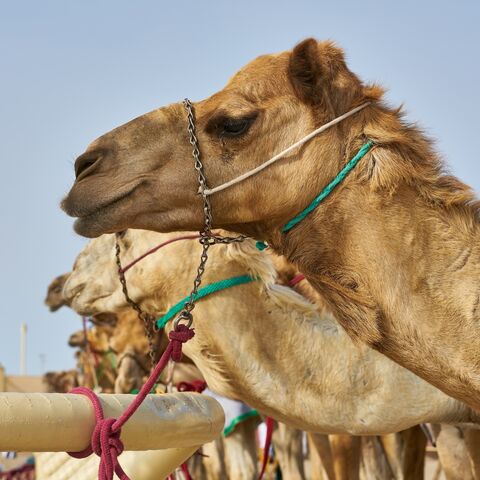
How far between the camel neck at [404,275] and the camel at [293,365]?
1738mm

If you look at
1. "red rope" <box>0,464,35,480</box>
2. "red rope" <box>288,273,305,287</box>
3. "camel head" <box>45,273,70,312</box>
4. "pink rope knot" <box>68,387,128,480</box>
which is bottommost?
"red rope" <box>0,464,35,480</box>

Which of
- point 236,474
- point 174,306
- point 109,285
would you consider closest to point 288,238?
point 174,306

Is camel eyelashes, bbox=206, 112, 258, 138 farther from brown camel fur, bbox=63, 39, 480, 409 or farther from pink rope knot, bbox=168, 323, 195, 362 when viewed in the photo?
pink rope knot, bbox=168, 323, 195, 362

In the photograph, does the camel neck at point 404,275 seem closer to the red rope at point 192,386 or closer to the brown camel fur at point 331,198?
the brown camel fur at point 331,198

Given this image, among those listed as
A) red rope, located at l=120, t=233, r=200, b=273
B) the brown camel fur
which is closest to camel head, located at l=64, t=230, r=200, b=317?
red rope, located at l=120, t=233, r=200, b=273

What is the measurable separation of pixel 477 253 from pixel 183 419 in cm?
104

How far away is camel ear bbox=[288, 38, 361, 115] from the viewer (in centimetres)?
328

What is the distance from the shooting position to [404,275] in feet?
9.84

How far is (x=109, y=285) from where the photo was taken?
21.0 feet

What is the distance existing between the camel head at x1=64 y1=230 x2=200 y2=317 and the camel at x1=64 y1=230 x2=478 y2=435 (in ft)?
0.42

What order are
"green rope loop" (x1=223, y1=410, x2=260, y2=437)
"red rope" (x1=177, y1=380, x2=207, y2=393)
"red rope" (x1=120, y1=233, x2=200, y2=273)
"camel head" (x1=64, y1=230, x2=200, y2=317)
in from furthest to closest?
"green rope loop" (x1=223, y1=410, x2=260, y2=437)
"red rope" (x1=177, y1=380, x2=207, y2=393)
"camel head" (x1=64, y1=230, x2=200, y2=317)
"red rope" (x1=120, y1=233, x2=200, y2=273)

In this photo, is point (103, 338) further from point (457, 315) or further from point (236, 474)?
point (457, 315)

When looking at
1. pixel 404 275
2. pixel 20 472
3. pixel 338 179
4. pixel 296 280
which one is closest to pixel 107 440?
pixel 404 275

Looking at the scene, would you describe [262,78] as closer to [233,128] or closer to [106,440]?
[233,128]
